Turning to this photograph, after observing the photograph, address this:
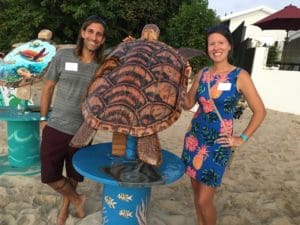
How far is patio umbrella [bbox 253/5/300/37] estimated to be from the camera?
909 cm

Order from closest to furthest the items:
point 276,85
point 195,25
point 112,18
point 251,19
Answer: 1. point 276,85
2. point 195,25
3. point 112,18
4. point 251,19

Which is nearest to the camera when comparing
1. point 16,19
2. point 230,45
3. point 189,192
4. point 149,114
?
point 149,114

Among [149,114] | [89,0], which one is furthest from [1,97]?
[89,0]

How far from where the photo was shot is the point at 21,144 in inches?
143

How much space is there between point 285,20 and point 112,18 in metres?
5.37

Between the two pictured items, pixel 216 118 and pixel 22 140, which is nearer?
pixel 216 118

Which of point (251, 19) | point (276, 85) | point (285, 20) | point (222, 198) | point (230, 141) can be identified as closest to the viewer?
point (230, 141)

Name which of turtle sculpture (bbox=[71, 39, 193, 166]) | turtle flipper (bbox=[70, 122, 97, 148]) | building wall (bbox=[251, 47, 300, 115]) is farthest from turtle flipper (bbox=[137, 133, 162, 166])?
building wall (bbox=[251, 47, 300, 115])

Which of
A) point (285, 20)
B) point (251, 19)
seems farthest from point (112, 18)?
point (251, 19)

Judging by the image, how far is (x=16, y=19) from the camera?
11.8 m

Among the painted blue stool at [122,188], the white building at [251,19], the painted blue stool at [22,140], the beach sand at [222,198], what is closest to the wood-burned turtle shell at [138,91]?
the painted blue stool at [122,188]

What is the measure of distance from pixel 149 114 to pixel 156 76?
25 centimetres

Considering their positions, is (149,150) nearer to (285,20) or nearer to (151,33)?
(151,33)

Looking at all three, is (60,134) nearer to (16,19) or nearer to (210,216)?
(210,216)
